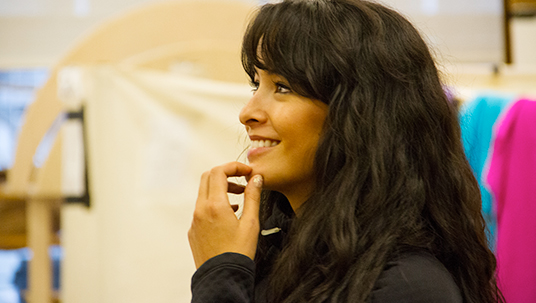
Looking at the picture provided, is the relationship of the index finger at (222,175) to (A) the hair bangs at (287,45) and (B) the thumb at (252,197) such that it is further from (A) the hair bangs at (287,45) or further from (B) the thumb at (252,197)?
(A) the hair bangs at (287,45)

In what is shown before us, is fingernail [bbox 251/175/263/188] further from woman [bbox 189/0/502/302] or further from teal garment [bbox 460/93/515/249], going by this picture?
teal garment [bbox 460/93/515/249]

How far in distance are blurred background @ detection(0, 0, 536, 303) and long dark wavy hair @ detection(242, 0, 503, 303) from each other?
0.84 feet

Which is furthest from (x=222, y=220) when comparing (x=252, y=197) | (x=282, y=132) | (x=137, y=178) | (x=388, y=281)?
(x=137, y=178)

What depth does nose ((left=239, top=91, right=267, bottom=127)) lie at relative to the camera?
0.84 meters

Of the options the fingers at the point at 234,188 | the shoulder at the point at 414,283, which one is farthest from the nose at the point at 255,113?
the shoulder at the point at 414,283

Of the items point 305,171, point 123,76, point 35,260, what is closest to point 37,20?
point 35,260

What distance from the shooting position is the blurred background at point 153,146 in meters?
1.40

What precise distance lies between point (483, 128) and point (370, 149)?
2.77 ft

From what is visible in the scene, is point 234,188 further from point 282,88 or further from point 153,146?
point 153,146

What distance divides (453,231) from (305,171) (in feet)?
0.79

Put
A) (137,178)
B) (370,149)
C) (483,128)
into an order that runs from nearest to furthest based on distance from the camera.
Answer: (370,149)
(483,128)
(137,178)

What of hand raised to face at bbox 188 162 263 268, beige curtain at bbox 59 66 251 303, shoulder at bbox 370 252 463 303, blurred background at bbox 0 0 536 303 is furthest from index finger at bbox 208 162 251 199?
beige curtain at bbox 59 66 251 303

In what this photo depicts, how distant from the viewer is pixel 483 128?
58.4 inches

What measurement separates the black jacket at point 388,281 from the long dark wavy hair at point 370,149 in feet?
0.14
